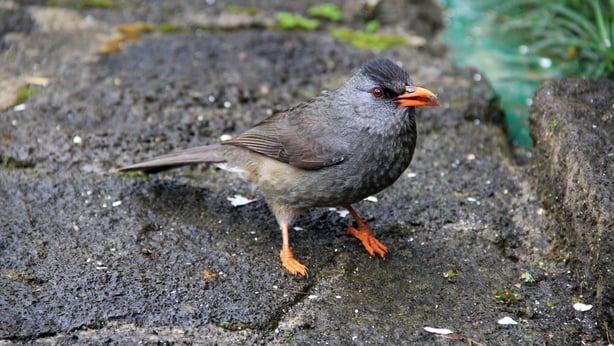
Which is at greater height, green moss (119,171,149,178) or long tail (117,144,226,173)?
long tail (117,144,226,173)

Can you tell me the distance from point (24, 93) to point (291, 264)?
295 cm

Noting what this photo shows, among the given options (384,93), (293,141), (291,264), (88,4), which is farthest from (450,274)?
(88,4)

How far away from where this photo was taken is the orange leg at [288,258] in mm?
4602

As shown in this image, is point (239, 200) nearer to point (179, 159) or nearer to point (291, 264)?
point (179, 159)

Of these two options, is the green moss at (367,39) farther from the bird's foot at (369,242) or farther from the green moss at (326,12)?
the bird's foot at (369,242)

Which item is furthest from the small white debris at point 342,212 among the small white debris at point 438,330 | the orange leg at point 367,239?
the small white debris at point 438,330

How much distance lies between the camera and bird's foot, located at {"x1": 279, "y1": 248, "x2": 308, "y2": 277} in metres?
4.59

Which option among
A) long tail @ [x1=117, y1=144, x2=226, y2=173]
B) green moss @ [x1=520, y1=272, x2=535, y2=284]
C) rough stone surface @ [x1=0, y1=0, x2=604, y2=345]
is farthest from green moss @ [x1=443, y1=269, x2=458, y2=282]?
long tail @ [x1=117, y1=144, x2=226, y2=173]

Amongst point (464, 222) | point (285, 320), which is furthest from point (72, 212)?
point (464, 222)

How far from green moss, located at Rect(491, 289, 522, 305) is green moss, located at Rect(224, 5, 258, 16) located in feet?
14.3

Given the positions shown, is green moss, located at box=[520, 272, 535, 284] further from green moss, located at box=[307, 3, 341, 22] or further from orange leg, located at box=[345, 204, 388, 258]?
green moss, located at box=[307, 3, 341, 22]

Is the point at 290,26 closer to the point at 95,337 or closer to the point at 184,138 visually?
the point at 184,138

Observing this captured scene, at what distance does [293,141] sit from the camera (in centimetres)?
502

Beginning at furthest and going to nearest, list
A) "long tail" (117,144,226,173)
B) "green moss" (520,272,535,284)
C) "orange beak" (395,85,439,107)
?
"long tail" (117,144,226,173) < "orange beak" (395,85,439,107) < "green moss" (520,272,535,284)
